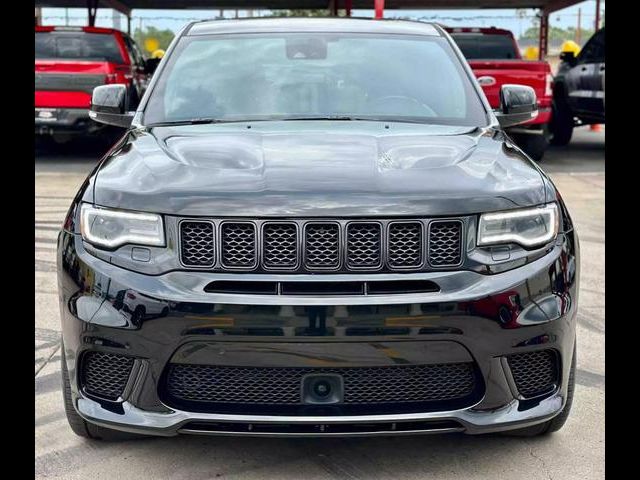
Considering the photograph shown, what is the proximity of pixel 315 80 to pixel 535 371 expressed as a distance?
187 centimetres

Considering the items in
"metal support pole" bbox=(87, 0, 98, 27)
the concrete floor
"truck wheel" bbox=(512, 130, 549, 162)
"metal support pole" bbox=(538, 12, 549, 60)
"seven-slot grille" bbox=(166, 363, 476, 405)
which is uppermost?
"metal support pole" bbox=(87, 0, 98, 27)

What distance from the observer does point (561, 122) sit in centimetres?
1432

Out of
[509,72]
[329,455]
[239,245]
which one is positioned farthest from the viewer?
[509,72]

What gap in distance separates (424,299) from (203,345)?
690 millimetres

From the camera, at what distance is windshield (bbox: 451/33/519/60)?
13.4 m

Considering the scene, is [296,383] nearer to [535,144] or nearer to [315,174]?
[315,174]

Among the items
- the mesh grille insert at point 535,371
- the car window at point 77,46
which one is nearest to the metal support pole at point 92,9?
the car window at point 77,46

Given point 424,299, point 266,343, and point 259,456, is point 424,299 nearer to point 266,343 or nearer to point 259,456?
point 266,343

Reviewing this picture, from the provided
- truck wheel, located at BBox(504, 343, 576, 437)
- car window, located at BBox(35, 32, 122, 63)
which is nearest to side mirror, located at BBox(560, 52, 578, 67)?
car window, located at BBox(35, 32, 122, 63)

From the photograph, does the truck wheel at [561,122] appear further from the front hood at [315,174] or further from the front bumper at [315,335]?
the front bumper at [315,335]

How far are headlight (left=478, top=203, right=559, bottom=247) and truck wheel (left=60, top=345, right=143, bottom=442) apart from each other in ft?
4.89

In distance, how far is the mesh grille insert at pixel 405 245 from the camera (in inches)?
111

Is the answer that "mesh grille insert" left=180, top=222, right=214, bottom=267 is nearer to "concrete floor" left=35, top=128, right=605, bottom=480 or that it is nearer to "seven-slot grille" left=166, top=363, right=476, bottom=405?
"seven-slot grille" left=166, top=363, right=476, bottom=405

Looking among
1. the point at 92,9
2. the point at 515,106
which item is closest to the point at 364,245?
the point at 515,106
